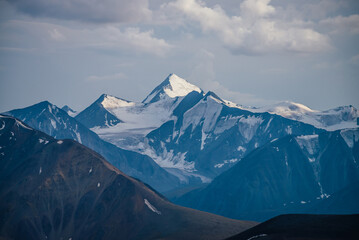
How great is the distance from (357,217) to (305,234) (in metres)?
17.8

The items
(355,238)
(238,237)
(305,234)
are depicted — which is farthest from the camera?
(238,237)

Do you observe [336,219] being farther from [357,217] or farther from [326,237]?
[326,237]

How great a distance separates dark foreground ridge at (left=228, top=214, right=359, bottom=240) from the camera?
549 feet

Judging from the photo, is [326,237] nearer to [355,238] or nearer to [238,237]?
[355,238]

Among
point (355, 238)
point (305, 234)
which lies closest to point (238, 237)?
point (305, 234)

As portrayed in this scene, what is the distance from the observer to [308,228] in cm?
17750

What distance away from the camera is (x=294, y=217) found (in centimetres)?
19288

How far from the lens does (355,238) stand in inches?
6289

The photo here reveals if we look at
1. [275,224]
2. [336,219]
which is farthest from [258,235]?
[336,219]

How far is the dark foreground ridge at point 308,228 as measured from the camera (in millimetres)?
167375

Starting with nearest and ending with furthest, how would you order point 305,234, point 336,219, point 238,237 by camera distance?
1. point 305,234
2. point 336,219
3. point 238,237

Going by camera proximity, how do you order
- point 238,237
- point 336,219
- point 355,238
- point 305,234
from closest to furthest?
point 355,238, point 305,234, point 336,219, point 238,237

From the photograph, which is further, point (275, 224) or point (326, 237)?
point (275, 224)

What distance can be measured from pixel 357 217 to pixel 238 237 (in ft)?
128
